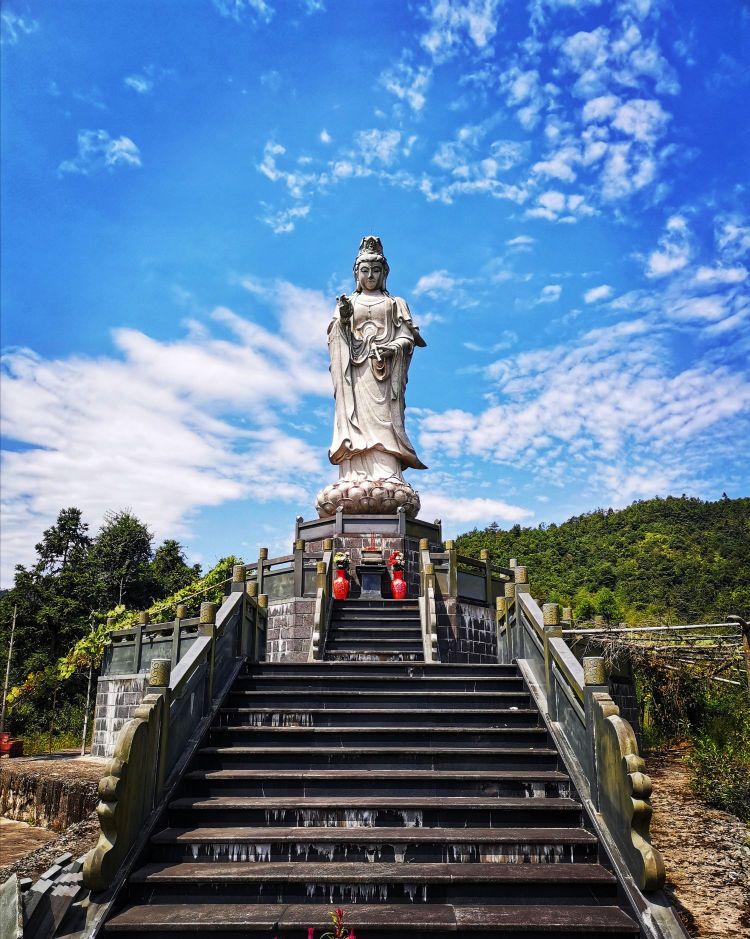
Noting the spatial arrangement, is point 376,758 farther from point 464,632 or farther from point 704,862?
point 464,632

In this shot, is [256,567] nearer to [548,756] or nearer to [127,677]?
[127,677]

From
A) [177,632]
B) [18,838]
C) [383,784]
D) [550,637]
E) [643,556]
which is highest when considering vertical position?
[643,556]

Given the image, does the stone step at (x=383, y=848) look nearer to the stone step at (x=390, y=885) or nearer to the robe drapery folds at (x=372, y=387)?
the stone step at (x=390, y=885)

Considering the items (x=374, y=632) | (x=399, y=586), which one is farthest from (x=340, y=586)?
(x=374, y=632)

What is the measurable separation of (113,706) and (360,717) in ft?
31.8

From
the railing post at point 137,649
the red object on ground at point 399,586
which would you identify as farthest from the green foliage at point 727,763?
the railing post at point 137,649

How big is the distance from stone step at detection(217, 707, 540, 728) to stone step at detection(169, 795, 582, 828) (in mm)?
1168

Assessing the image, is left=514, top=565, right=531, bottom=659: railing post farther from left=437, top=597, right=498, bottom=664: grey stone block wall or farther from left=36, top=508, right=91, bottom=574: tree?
left=36, top=508, right=91, bottom=574: tree

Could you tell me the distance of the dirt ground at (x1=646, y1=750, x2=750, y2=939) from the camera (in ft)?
15.5

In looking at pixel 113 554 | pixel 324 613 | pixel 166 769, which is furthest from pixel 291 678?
pixel 113 554

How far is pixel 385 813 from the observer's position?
16.7 ft

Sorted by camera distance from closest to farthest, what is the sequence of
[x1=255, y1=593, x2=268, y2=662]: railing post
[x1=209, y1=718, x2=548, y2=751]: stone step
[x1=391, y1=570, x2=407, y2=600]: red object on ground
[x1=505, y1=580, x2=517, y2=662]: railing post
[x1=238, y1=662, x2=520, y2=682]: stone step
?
[x1=209, y1=718, x2=548, y2=751]: stone step, [x1=238, y1=662, x2=520, y2=682]: stone step, [x1=505, y1=580, x2=517, y2=662]: railing post, [x1=255, y1=593, x2=268, y2=662]: railing post, [x1=391, y1=570, x2=407, y2=600]: red object on ground

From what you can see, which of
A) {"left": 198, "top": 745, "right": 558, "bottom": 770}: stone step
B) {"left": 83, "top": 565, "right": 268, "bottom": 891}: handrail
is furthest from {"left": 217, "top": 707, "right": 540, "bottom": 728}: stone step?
{"left": 198, "top": 745, "right": 558, "bottom": 770}: stone step

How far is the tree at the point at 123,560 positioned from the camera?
30.2 m
